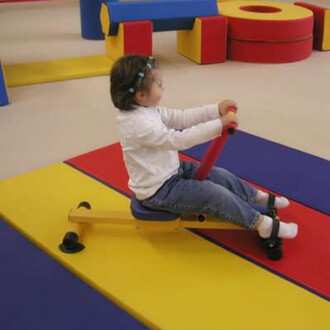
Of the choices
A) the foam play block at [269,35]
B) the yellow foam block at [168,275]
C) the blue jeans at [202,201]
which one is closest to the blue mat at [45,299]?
the yellow foam block at [168,275]

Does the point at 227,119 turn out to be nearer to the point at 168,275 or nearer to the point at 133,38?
the point at 168,275

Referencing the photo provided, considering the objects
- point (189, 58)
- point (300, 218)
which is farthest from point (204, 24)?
point (300, 218)

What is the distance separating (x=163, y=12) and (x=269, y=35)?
739 millimetres

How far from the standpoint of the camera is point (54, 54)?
13.3 feet

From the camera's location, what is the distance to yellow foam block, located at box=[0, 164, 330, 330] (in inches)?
57.6

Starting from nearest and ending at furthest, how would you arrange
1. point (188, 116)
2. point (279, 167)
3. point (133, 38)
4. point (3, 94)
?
1. point (188, 116)
2. point (279, 167)
3. point (3, 94)
4. point (133, 38)

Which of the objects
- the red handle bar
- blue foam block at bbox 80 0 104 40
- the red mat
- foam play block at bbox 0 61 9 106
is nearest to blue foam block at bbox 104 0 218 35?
blue foam block at bbox 80 0 104 40

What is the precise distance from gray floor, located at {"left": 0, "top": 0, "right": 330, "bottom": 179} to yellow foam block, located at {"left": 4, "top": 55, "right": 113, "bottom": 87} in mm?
60

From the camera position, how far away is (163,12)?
3641 mm

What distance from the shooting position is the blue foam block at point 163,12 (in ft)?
11.7

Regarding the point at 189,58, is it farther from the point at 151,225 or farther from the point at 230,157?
the point at 151,225

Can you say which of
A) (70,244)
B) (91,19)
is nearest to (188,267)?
(70,244)

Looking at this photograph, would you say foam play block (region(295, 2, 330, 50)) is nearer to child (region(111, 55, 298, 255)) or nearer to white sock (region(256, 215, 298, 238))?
child (region(111, 55, 298, 255))

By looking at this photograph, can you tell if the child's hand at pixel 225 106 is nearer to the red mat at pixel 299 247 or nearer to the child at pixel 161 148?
the child at pixel 161 148
